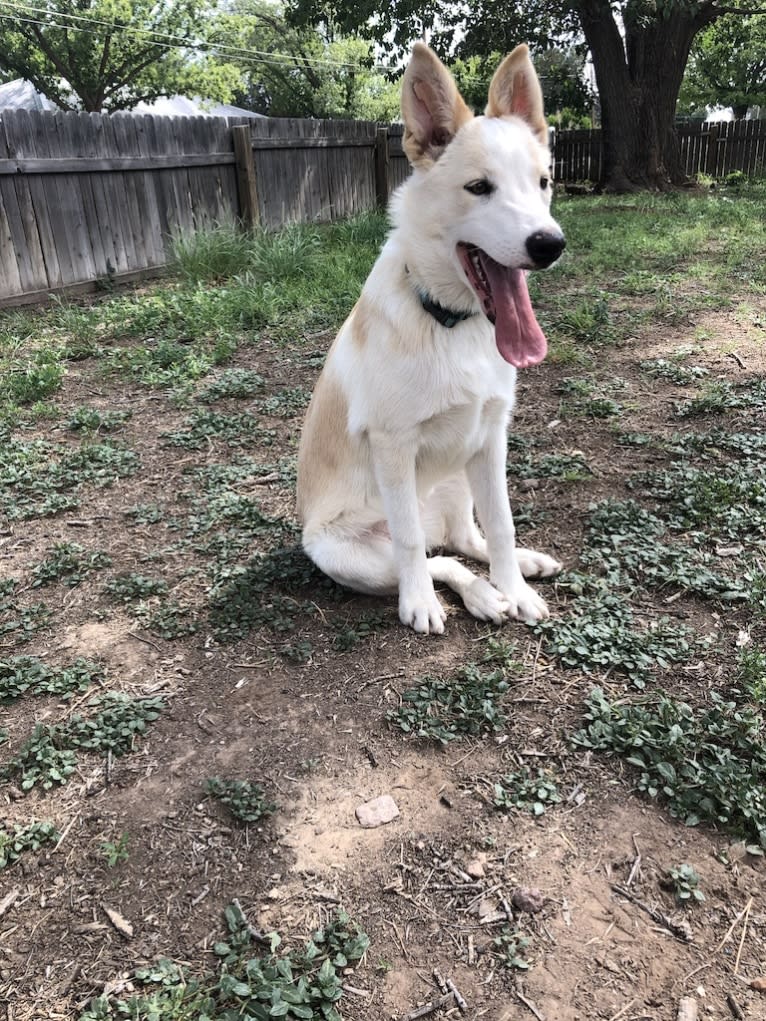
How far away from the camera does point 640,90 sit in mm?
13500

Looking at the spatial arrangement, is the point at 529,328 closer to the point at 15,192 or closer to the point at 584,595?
the point at 584,595

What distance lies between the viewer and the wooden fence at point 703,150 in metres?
18.0

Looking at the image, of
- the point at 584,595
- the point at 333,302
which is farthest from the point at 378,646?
the point at 333,302

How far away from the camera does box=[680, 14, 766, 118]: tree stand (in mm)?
25356

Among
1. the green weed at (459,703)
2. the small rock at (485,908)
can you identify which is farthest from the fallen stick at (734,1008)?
the green weed at (459,703)

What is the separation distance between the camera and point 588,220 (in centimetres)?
1013

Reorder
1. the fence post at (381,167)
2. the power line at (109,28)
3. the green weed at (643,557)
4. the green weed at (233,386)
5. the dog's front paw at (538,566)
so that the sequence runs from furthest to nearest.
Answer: the power line at (109,28), the fence post at (381,167), the green weed at (233,386), the dog's front paw at (538,566), the green weed at (643,557)

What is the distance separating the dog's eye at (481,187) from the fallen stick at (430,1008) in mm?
2057

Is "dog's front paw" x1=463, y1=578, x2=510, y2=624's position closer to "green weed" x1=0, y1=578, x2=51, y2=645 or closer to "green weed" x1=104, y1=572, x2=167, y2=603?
"green weed" x1=104, y1=572, x2=167, y2=603

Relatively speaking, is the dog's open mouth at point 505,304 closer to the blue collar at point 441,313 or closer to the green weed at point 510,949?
the blue collar at point 441,313

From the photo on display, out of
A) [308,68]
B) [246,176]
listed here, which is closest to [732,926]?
[246,176]

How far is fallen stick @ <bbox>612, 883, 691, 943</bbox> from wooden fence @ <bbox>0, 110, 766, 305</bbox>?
269 inches

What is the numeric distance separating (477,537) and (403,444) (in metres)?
0.80

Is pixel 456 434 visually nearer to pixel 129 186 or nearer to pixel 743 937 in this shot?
pixel 743 937
